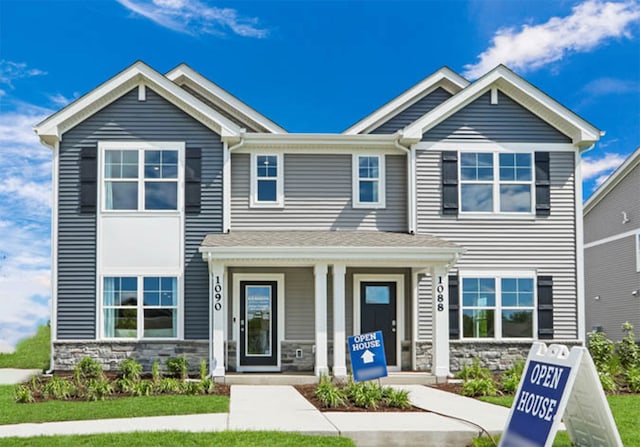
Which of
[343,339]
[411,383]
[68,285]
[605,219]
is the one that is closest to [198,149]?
[68,285]

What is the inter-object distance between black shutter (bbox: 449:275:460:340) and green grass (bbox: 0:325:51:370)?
945 centimetres

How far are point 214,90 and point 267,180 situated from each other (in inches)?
147

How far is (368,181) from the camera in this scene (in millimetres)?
17656

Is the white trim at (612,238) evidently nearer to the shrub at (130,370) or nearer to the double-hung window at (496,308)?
the double-hung window at (496,308)

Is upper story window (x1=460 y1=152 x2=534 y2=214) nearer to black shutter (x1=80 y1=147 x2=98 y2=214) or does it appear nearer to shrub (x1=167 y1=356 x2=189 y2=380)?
shrub (x1=167 y1=356 x2=189 y2=380)

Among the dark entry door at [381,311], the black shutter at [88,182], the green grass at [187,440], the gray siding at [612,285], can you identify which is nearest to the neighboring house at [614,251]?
the gray siding at [612,285]

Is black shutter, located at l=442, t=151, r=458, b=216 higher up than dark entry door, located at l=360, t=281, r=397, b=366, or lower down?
higher up

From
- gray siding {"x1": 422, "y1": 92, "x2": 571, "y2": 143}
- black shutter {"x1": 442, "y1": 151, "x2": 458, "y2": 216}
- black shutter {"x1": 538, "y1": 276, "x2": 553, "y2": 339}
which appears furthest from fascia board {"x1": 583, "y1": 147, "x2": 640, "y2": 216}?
black shutter {"x1": 442, "y1": 151, "x2": 458, "y2": 216}

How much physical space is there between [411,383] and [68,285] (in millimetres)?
7877

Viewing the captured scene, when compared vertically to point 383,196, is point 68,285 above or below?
below

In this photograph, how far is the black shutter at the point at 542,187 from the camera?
1738 centimetres

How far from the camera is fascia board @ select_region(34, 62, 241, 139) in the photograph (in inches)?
655

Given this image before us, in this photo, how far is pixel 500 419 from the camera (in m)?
10.2

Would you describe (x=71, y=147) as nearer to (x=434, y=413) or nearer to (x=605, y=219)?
(x=434, y=413)
